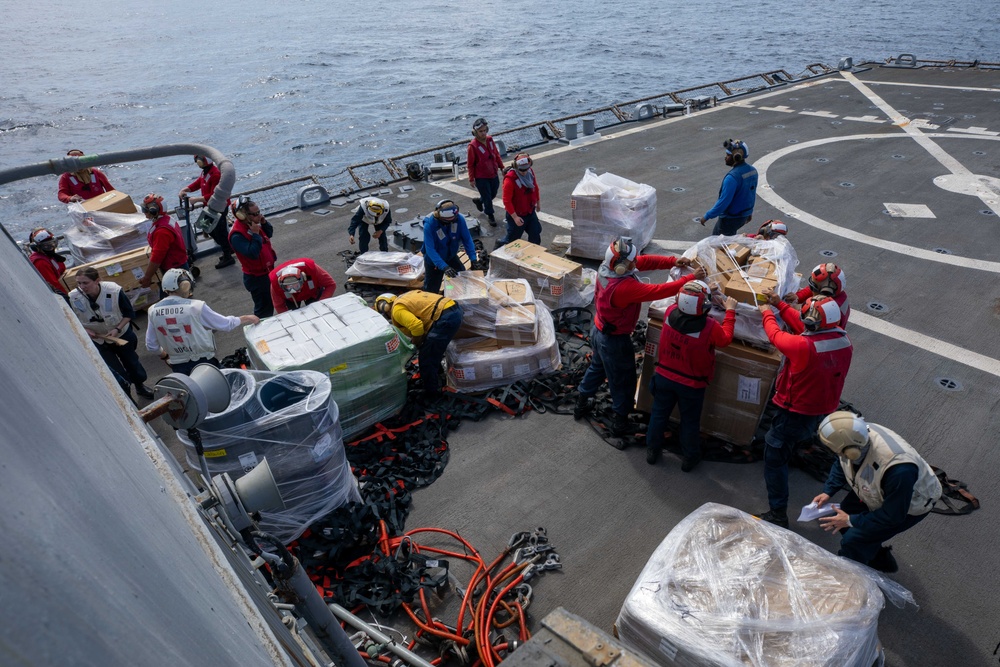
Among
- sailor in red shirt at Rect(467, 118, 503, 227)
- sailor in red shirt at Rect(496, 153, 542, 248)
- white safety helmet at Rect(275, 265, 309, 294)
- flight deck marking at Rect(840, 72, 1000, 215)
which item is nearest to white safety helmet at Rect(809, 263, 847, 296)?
sailor in red shirt at Rect(496, 153, 542, 248)

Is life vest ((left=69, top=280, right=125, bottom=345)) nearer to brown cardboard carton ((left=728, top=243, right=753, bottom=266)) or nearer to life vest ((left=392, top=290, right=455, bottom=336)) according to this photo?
life vest ((left=392, top=290, right=455, bottom=336))

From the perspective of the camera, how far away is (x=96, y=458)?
1.36 metres

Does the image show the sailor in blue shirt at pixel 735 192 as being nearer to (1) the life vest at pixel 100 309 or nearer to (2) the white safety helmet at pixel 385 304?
(2) the white safety helmet at pixel 385 304

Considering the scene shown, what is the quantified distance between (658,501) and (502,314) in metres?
3.07

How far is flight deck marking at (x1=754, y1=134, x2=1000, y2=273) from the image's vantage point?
35.3 ft

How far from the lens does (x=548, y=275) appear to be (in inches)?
367

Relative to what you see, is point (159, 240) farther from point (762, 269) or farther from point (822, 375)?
point (822, 375)

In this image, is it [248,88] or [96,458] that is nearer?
[96,458]

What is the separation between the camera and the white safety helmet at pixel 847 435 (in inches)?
185

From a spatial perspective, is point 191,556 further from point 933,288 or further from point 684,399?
point 933,288

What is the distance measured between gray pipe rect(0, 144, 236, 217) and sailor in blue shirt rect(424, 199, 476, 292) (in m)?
5.27

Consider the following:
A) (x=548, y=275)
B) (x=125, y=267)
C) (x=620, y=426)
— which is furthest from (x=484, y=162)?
(x=620, y=426)

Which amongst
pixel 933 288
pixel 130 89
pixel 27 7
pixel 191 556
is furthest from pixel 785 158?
pixel 27 7

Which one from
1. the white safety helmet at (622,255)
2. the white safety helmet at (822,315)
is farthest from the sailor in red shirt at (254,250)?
the white safety helmet at (822,315)
